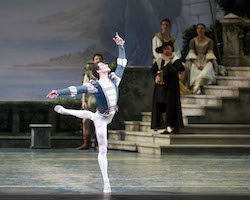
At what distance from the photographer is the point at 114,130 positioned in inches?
651

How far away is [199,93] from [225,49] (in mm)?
1701

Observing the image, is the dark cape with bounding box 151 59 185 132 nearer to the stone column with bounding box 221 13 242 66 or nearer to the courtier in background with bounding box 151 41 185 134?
the courtier in background with bounding box 151 41 185 134

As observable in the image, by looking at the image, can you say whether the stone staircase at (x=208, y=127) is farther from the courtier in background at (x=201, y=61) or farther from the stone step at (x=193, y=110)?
the courtier in background at (x=201, y=61)

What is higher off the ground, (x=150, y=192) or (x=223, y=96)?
(x=223, y=96)

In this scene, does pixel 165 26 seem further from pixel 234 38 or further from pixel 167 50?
pixel 234 38

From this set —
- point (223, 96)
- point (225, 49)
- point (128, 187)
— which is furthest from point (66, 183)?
point (225, 49)


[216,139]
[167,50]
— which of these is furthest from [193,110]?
[167,50]

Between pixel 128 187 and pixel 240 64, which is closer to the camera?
pixel 128 187

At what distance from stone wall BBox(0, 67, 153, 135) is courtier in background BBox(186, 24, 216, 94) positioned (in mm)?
1302

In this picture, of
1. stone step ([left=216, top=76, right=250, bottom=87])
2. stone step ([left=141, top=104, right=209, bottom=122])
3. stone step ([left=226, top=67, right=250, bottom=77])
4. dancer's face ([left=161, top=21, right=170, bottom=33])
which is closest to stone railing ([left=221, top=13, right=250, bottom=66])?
stone step ([left=226, top=67, right=250, bottom=77])

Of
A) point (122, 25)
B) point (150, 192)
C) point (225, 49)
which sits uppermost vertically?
point (122, 25)

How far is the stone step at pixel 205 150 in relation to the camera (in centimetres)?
1341

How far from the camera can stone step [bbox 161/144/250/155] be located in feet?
44.0

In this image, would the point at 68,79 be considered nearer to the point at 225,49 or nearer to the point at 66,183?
the point at 225,49
